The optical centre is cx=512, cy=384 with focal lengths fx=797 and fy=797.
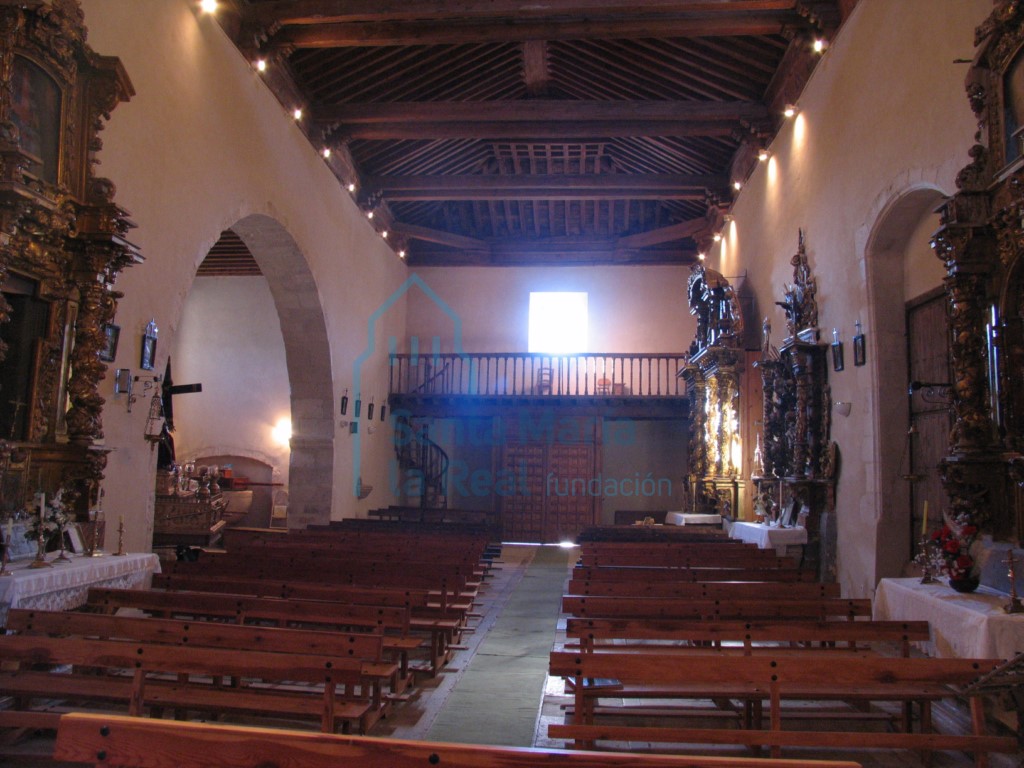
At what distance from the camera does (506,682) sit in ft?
17.4

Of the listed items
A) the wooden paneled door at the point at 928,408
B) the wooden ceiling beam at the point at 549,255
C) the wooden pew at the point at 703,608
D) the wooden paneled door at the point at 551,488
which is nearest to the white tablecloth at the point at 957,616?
the wooden pew at the point at 703,608

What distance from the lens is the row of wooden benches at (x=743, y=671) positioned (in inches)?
126

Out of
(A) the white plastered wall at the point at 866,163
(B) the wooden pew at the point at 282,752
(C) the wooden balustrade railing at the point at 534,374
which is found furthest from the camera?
(C) the wooden balustrade railing at the point at 534,374

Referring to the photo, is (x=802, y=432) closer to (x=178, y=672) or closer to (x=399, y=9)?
(x=399, y=9)

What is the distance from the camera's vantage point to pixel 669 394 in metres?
16.6

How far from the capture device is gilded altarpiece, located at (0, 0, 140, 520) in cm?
537

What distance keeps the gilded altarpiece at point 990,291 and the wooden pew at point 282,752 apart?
3.99 meters

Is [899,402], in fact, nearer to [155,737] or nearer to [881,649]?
[881,649]

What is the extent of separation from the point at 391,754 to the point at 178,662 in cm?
169

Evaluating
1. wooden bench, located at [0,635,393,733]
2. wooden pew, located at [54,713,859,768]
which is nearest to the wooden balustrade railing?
wooden bench, located at [0,635,393,733]

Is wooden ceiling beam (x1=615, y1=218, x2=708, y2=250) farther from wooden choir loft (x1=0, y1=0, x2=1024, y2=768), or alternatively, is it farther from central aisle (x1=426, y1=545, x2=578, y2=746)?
central aisle (x1=426, y1=545, x2=578, y2=746)

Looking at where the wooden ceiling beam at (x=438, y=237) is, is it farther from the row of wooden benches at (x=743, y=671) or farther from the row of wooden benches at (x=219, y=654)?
the row of wooden benches at (x=219, y=654)

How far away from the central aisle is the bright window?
33.5 feet

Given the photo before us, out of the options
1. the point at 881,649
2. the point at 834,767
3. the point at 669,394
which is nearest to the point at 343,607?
the point at 834,767
